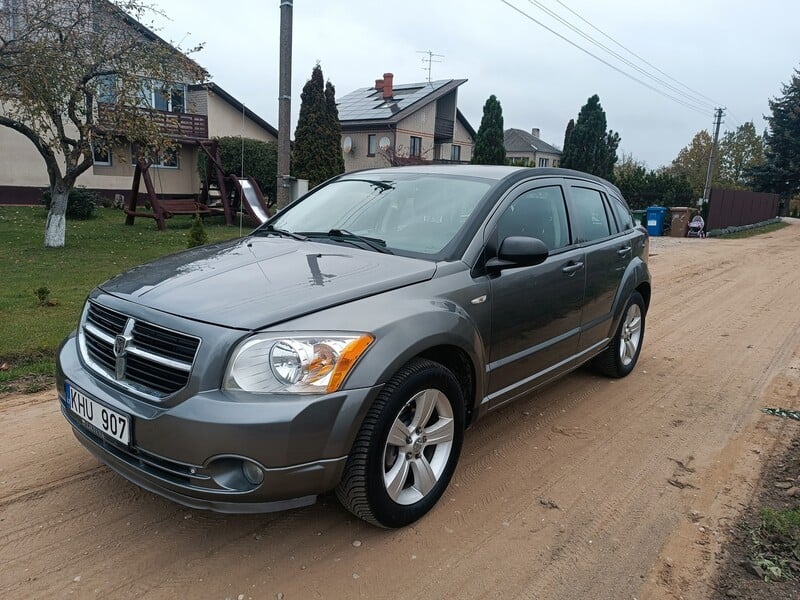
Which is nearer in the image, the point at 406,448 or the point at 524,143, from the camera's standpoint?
the point at 406,448

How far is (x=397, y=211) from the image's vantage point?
3.84m

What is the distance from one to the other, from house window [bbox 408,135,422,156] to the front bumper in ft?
108

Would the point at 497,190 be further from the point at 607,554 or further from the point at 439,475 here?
the point at 607,554

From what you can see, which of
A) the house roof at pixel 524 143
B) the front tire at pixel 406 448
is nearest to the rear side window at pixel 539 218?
the front tire at pixel 406 448

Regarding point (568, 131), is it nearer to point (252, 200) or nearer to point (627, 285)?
point (252, 200)

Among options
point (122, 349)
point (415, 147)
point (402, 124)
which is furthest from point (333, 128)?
point (122, 349)

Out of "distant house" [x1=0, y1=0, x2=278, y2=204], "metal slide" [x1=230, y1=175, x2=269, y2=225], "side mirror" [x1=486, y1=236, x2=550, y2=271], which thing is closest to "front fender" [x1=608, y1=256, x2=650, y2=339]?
"side mirror" [x1=486, y1=236, x2=550, y2=271]

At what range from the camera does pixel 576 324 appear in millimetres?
4270

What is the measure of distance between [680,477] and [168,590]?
2914 mm

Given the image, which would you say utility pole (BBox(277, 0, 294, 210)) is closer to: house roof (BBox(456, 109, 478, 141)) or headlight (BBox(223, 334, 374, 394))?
headlight (BBox(223, 334, 374, 394))

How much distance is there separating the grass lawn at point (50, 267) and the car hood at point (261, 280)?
7.41ft

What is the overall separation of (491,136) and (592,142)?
5045 millimetres

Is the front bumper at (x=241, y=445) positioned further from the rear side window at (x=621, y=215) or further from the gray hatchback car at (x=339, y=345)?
the rear side window at (x=621, y=215)

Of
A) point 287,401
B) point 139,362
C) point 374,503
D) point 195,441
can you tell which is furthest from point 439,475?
point 139,362
